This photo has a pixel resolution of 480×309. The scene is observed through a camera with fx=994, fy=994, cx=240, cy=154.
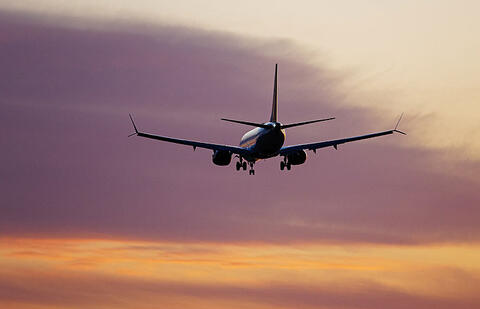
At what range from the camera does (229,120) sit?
112 metres

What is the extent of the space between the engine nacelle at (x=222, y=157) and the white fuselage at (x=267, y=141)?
478 centimetres

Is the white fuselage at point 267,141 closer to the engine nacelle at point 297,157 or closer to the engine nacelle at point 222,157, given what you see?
the engine nacelle at point 297,157

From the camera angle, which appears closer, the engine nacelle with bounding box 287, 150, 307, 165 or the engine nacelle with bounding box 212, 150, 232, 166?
the engine nacelle with bounding box 287, 150, 307, 165

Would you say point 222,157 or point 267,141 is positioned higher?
point 222,157

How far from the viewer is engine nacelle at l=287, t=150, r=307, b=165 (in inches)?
5207

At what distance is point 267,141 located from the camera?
12319cm

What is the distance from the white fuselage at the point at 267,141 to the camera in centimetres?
12244

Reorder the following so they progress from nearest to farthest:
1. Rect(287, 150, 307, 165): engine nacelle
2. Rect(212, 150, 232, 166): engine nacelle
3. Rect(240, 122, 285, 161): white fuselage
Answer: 1. Rect(240, 122, 285, 161): white fuselage
2. Rect(287, 150, 307, 165): engine nacelle
3. Rect(212, 150, 232, 166): engine nacelle

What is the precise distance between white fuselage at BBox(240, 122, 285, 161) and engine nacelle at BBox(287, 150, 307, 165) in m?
4.17

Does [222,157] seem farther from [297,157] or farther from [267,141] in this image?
[267,141]

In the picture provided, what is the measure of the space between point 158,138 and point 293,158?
1812 centimetres

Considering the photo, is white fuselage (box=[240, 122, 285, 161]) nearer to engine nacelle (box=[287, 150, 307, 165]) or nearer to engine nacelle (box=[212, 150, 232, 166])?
engine nacelle (box=[287, 150, 307, 165])

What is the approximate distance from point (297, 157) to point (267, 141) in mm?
10320

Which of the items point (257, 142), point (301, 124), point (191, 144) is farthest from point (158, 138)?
point (301, 124)
